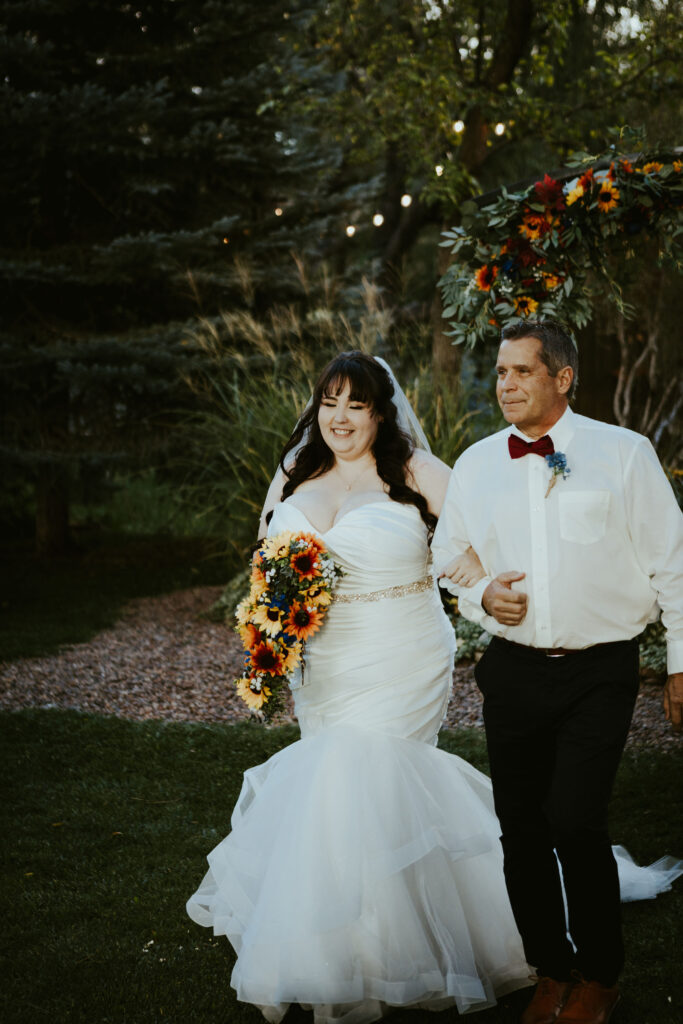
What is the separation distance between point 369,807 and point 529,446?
1179 mm

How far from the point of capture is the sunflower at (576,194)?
15.4 feet

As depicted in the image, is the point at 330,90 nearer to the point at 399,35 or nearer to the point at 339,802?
the point at 399,35

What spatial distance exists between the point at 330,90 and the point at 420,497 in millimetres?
10599

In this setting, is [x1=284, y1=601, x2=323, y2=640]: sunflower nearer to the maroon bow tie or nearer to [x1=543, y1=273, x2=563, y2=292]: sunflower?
the maroon bow tie

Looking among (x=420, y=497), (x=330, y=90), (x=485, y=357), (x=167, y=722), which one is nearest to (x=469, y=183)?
(x=330, y=90)

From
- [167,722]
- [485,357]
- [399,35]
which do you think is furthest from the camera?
[485,357]

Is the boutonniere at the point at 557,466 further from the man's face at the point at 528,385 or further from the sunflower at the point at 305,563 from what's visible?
the sunflower at the point at 305,563

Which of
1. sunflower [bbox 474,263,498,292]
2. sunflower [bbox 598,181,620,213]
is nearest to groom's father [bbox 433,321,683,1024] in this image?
sunflower [bbox 598,181,620,213]

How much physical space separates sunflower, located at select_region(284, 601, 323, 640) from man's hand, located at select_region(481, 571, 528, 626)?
Answer: 70 cm

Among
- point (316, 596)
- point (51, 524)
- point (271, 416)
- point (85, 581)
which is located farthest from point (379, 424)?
point (51, 524)

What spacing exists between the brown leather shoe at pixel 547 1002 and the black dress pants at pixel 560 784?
0.13 ft

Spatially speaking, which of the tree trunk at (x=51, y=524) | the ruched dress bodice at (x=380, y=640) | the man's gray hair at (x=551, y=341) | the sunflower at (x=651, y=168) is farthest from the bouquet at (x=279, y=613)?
the tree trunk at (x=51, y=524)

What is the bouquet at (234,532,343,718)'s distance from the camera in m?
3.11

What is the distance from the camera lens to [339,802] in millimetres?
2881
